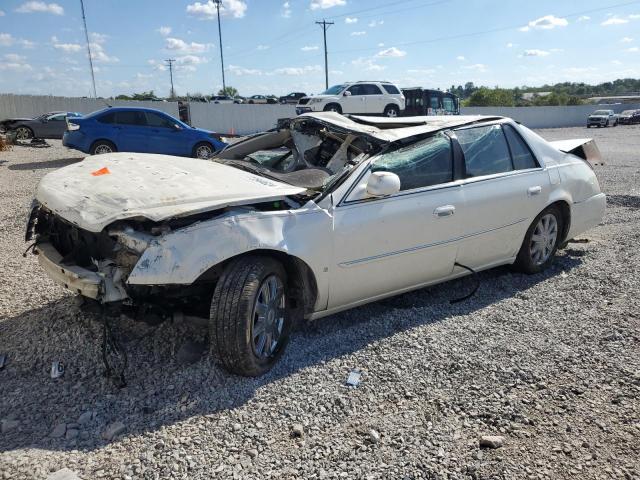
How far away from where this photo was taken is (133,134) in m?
14.2

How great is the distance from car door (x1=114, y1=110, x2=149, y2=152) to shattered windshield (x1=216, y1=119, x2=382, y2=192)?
999 centimetres

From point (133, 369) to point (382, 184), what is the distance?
2003mm

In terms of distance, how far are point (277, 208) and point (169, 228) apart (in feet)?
2.54

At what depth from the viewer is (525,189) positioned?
15.8 feet

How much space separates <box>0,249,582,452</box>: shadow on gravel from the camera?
2850 mm

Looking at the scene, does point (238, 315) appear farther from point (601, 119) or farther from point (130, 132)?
point (601, 119)

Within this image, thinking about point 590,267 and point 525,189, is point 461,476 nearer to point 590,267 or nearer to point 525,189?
point 525,189

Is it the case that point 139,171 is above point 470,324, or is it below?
above

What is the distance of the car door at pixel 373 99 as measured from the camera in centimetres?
2420

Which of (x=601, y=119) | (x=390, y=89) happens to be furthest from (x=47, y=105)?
(x=601, y=119)

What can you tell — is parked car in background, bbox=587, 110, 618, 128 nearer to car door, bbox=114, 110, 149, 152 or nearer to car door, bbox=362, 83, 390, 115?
car door, bbox=362, 83, 390, 115

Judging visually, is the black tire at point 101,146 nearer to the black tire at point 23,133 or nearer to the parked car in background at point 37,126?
the parked car in background at point 37,126

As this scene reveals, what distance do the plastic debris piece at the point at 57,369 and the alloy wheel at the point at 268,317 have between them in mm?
1210

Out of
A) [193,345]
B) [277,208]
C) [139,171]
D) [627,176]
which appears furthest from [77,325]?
[627,176]
